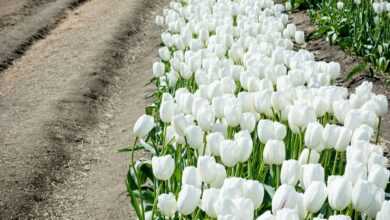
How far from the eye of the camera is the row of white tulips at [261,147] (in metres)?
2.40

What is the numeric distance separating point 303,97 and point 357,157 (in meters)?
0.83

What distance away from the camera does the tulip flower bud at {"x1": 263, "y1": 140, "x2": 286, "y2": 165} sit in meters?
2.84

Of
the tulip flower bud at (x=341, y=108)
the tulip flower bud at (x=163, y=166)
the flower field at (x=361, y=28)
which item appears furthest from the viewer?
the flower field at (x=361, y=28)

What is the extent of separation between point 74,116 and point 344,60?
3.03 metres

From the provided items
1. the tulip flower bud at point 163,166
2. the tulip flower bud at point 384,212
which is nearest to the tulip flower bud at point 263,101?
the tulip flower bud at point 163,166

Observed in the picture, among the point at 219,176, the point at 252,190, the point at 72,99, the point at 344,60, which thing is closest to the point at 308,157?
the point at 219,176

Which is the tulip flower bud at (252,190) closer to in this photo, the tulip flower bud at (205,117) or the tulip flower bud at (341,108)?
the tulip flower bud at (205,117)

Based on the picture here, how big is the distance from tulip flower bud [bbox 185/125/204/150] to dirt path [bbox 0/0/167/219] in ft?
5.20

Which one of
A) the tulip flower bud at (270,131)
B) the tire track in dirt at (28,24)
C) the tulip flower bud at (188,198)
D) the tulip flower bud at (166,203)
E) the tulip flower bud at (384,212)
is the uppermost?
the tulip flower bud at (384,212)

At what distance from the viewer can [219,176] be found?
8.80 feet

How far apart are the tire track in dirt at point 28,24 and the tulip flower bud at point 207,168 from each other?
20.7 ft

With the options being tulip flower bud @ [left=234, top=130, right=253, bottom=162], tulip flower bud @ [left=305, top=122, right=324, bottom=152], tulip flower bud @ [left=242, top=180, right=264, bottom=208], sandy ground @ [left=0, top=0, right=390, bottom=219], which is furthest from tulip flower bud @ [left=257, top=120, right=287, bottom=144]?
sandy ground @ [left=0, top=0, right=390, bottom=219]

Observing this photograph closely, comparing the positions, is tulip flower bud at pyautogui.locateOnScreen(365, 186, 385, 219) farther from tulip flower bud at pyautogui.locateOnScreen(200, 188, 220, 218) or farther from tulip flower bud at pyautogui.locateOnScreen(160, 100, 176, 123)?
tulip flower bud at pyautogui.locateOnScreen(160, 100, 176, 123)

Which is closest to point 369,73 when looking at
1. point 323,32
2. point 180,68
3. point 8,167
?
point 323,32
